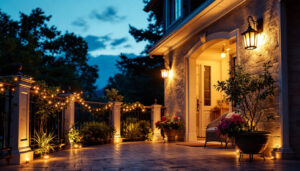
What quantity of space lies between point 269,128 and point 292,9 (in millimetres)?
1986

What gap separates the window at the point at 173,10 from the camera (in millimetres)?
8661

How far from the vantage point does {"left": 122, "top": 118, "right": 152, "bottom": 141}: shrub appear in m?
8.90

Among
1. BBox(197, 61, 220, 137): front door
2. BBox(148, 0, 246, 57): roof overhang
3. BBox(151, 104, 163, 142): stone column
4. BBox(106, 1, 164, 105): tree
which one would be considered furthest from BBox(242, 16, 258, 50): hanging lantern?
BBox(106, 1, 164, 105): tree

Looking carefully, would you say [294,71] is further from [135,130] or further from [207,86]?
[135,130]

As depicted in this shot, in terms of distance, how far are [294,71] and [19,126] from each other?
4446 millimetres

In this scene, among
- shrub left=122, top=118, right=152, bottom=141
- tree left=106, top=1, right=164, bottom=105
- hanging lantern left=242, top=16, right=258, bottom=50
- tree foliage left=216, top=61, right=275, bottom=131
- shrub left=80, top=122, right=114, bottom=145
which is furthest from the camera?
tree left=106, top=1, right=164, bottom=105

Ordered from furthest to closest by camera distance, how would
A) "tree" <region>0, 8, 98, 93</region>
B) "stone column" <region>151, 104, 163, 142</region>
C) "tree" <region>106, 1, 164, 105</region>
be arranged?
"tree" <region>106, 1, 164, 105</region>, "tree" <region>0, 8, 98, 93</region>, "stone column" <region>151, 104, 163, 142</region>

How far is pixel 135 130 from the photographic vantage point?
8.94 metres

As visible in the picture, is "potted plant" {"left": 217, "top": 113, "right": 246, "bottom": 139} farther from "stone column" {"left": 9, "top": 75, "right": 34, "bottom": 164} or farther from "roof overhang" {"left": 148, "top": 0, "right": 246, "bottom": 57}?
"stone column" {"left": 9, "top": 75, "right": 34, "bottom": 164}

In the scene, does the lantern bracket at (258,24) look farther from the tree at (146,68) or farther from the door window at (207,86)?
the tree at (146,68)

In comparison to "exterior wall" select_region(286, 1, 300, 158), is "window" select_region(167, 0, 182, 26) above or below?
above

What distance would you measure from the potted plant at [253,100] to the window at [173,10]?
4130mm

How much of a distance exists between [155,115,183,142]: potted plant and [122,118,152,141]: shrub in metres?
0.82

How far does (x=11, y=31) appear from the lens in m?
17.5
